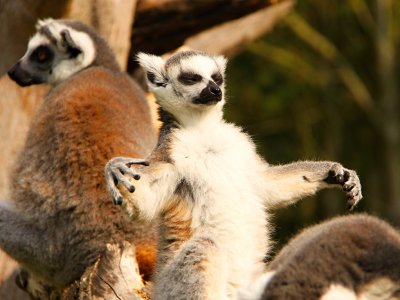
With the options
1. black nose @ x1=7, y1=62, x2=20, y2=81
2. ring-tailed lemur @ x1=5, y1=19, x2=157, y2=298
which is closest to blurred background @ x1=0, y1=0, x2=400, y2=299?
black nose @ x1=7, y1=62, x2=20, y2=81

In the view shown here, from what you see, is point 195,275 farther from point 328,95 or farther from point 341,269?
point 328,95

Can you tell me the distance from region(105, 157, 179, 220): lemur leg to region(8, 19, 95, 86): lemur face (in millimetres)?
3035

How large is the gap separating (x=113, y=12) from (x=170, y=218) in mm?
4277

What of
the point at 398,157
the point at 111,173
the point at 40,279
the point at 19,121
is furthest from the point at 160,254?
the point at 398,157

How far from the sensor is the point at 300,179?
6652 mm

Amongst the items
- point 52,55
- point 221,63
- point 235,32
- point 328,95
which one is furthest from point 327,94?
point 221,63

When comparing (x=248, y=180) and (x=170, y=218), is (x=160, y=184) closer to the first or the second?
(x=170, y=218)

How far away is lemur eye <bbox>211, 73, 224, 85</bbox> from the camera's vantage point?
6841 mm

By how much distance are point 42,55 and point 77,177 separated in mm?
2009

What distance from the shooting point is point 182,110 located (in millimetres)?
6719

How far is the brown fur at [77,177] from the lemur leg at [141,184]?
3.96ft

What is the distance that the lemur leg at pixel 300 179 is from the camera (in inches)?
259

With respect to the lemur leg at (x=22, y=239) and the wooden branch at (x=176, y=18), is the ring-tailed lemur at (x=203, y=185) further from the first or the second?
the wooden branch at (x=176, y=18)

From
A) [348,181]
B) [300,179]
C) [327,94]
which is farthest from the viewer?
[327,94]
